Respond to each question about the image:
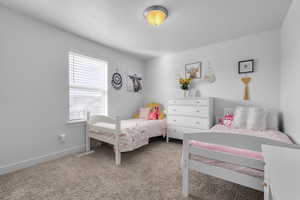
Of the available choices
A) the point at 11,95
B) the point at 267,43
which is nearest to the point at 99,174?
the point at 11,95

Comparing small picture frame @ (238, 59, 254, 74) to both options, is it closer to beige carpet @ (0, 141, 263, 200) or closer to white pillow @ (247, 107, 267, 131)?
white pillow @ (247, 107, 267, 131)

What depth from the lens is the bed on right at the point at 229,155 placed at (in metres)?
1.09

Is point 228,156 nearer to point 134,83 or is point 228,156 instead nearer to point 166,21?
point 166,21

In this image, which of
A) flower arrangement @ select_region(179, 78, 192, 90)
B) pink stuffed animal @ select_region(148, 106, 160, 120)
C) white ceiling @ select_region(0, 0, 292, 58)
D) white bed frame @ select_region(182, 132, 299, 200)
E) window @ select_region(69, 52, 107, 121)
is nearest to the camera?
white bed frame @ select_region(182, 132, 299, 200)

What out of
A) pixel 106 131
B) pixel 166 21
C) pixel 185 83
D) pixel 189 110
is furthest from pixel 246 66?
pixel 106 131

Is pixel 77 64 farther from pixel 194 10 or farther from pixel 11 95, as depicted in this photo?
pixel 194 10

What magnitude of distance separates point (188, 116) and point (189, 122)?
0.44 feet

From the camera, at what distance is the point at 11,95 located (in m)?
1.88

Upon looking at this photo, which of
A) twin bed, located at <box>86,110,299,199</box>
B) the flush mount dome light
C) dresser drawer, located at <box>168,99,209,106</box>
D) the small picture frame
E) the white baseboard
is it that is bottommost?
the white baseboard

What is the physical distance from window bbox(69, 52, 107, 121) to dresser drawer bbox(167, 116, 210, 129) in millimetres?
1652

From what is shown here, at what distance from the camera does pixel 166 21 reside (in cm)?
215

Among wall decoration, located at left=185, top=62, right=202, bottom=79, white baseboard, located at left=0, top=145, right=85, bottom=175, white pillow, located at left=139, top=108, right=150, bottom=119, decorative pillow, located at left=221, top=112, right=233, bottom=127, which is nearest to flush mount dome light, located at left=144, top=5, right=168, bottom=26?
wall decoration, located at left=185, top=62, right=202, bottom=79

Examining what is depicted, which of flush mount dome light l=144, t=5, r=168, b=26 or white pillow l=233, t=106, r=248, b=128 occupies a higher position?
flush mount dome light l=144, t=5, r=168, b=26

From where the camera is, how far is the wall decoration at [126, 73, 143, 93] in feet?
12.3
